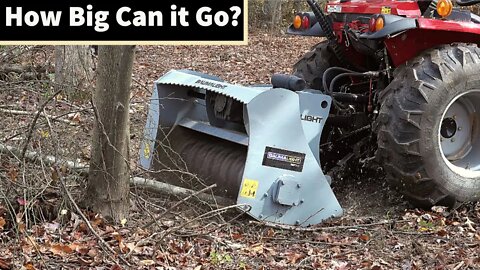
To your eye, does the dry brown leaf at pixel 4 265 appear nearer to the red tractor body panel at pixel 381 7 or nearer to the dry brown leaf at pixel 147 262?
the dry brown leaf at pixel 147 262

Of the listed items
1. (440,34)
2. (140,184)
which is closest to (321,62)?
(440,34)

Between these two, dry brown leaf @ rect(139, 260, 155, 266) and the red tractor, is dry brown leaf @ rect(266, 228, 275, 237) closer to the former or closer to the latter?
the red tractor

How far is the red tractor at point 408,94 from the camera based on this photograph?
18.8ft

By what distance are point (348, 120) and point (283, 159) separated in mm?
1014

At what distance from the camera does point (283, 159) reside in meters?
5.52

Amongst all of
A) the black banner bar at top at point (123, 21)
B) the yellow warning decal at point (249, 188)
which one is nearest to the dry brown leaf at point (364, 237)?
the yellow warning decal at point (249, 188)

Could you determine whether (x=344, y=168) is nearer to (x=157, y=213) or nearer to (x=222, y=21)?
(x=157, y=213)

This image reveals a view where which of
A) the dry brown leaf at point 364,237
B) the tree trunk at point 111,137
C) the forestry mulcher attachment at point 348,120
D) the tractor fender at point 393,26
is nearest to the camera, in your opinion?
the tree trunk at point 111,137

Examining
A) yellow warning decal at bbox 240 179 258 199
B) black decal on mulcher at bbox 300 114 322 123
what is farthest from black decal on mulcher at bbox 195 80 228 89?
yellow warning decal at bbox 240 179 258 199

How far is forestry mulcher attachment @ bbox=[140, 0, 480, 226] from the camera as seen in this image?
217 inches

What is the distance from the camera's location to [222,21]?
160 inches

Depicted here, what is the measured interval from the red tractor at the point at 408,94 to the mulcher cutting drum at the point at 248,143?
0.48 meters

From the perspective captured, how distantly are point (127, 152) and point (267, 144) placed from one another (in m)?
1.05

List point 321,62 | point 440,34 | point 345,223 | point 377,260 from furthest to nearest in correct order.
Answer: point 321,62 → point 440,34 → point 345,223 → point 377,260
